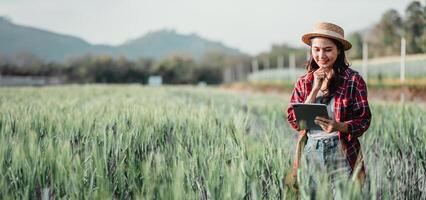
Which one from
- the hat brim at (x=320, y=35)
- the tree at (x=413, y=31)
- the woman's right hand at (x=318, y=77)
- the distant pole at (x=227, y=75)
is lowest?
the distant pole at (x=227, y=75)

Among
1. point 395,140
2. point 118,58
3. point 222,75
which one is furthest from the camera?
point 222,75

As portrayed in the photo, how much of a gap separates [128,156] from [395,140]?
1800 mm

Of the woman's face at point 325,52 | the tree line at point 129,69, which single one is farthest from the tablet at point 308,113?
the tree line at point 129,69

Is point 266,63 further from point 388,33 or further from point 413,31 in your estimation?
point 413,31

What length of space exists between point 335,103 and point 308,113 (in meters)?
0.23

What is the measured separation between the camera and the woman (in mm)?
2355

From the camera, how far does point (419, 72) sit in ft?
60.9

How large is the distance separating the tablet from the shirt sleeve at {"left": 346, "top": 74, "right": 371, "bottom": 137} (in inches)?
5.8

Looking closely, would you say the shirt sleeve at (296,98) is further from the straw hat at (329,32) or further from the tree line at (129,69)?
the tree line at (129,69)

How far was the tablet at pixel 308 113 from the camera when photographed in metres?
2.18

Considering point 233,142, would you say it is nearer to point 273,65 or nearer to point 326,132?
point 326,132

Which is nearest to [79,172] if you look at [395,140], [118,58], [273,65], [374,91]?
[395,140]

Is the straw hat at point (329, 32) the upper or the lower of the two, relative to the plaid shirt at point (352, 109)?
upper

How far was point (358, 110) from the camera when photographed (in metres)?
2.38
